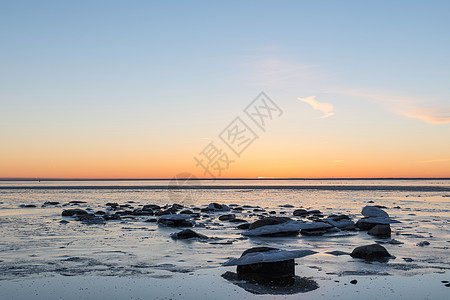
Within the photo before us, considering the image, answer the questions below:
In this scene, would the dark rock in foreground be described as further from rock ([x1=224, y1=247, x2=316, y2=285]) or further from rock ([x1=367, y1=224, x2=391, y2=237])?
rock ([x1=367, y1=224, x2=391, y2=237])

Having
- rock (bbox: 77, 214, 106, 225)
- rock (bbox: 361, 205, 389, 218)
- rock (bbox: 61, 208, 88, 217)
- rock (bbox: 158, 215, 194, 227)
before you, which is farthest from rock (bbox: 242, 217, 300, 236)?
rock (bbox: 61, 208, 88, 217)

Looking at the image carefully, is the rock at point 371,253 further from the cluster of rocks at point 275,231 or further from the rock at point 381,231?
the rock at point 381,231

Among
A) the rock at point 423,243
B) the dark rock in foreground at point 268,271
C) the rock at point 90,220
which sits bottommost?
the rock at point 90,220

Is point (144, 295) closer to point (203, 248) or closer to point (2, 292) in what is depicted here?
point (2, 292)

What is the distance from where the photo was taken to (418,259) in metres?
12.6

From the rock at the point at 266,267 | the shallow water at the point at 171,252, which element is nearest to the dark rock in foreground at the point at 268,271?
the rock at the point at 266,267

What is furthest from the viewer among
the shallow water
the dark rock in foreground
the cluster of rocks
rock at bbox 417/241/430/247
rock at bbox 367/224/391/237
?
rock at bbox 367/224/391/237

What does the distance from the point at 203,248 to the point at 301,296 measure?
22.2ft

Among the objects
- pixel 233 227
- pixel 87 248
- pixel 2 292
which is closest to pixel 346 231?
pixel 233 227

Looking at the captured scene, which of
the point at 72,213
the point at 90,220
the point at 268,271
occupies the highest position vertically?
the point at 268,271

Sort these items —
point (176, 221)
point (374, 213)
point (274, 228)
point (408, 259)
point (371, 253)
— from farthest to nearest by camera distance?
point (374, 213), point (176, 221), point (274, 228), point (371, 253), point (408, 259)

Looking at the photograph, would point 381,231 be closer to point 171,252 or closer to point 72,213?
point 171,252

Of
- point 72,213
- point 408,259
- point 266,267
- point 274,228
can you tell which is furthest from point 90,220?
point 408,259

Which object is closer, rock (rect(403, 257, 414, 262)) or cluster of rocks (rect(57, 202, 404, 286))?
cluster of rocks (rect(57, 202, 404, 286))
